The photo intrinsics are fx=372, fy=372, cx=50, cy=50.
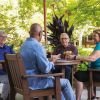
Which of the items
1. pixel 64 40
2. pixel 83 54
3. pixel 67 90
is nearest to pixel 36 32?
pixel 67 90

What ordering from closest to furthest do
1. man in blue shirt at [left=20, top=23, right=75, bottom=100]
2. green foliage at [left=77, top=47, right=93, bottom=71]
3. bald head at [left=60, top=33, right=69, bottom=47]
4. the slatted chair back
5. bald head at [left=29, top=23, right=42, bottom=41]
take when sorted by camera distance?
the slatted chair back, man in blue shirt at [left=20, top=23, right=75, bottom=100], bald head at [left=29, top=23, right=42, bottom=41], bald head at [left=60, top=33, right=69, bottom=47], green foliage at [left=77, top=47, right=93, bottom=71]

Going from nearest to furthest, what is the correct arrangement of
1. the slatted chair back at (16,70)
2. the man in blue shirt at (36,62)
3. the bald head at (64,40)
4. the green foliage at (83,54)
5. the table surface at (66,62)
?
the slatted chair back at (16,70), the man in blue shirt at (36,62), the table surface at (66,62), the bald head at (64,40), the green foliage at (83,54)

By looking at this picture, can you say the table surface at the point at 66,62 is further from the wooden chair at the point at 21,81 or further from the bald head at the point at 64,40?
the bald head at the point at 64,40

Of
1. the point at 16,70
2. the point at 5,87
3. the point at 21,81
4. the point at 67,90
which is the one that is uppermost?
the point at 16,70

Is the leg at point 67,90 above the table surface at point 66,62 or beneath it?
beneath

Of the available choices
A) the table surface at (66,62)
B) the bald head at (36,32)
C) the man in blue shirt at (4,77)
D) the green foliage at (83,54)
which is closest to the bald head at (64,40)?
the green foliage at (83,54)

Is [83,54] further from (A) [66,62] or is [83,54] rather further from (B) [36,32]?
(B) [36,32]

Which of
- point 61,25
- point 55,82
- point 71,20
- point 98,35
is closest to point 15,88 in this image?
point 55,82

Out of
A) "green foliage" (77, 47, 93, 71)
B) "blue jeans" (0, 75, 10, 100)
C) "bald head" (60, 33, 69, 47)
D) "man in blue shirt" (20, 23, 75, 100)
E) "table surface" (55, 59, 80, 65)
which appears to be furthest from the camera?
"green foliage" (77, 47, 93, 71)

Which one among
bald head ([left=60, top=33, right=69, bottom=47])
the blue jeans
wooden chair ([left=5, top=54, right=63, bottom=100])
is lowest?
the blue jeans

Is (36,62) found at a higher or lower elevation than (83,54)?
higher

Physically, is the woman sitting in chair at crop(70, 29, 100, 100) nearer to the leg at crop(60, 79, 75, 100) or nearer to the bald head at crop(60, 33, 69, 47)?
the leg at crop(60, 79, 75, 100)

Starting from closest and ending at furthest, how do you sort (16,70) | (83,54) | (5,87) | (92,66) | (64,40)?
(16,70)
(92,66)
(5,87)
(64,40)
(83,54)

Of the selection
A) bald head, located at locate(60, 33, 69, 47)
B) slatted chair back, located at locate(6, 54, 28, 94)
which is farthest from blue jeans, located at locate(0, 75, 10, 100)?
bald head, located at locate(60, 33, 69, 47)
